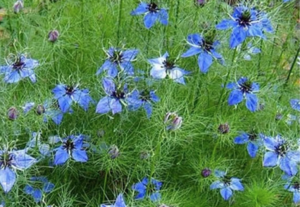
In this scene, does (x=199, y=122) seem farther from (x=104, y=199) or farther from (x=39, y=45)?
(x=39, y=45)

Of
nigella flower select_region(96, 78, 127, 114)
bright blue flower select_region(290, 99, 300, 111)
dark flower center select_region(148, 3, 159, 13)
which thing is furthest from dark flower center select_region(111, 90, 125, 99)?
bright blue flower select_region(290, 99, 300, 111)

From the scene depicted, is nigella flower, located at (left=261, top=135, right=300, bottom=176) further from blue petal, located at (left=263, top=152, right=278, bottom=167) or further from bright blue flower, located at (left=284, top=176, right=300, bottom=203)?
bright blue flower, located at (left=284, top=176, right=300, bottom=203)

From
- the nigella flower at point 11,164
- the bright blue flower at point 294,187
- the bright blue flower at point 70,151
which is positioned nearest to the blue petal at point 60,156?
the bright blue flower at point 70,151

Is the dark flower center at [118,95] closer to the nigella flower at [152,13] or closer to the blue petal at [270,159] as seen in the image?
the nigella flower at [152,13]

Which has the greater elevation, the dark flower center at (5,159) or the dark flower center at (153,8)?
the dark flower center at (153,8)

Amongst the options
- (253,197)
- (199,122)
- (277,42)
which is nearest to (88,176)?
(199,122)
